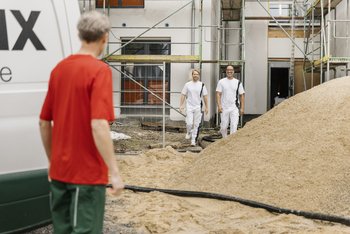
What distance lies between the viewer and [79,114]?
2883mm

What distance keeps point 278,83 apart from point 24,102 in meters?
21.7

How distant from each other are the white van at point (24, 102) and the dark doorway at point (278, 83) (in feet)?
66.6

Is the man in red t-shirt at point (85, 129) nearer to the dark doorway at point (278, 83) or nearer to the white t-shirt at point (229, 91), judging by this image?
the white t-shirt at point (229, 91)

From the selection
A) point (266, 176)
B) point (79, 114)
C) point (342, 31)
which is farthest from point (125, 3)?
point (79, 114)

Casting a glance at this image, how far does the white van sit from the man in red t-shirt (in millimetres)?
550

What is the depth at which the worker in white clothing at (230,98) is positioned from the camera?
1115 centimetres

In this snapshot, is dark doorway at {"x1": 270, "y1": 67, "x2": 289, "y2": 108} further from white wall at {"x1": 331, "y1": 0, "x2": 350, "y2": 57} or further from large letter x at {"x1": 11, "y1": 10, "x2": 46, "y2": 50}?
large letter x at {"x1": 11, "y1": 10, "x2": 46, "y2": 50}

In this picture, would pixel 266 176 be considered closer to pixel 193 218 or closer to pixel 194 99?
pixel 193 218

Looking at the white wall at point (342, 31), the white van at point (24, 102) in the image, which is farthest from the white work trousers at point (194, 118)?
the white van at point (24, 102)

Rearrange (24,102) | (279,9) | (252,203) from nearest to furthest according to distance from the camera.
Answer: (24,102)
(252,203)
(279,9)

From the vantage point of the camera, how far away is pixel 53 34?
143 inches

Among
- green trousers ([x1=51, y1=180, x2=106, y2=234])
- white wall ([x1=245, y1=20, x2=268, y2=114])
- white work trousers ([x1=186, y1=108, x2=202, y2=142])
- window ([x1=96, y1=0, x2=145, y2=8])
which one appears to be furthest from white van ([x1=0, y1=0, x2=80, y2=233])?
white wall ([x1=245, y1=20, x2=268, y2=114])

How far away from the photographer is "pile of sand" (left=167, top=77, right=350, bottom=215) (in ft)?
20.4

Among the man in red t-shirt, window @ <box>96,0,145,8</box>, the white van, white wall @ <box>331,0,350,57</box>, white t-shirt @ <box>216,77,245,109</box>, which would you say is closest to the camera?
the man in red t-shirt
